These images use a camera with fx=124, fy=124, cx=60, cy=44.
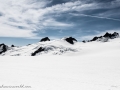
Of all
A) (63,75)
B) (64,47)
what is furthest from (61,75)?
(64,47)

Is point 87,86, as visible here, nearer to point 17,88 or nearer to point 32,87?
point 32,87

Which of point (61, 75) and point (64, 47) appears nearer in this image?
point (61, 75)

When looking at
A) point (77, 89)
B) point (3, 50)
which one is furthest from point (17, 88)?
point (3, 50)

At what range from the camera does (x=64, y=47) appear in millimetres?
108188

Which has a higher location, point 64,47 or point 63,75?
point 64,47

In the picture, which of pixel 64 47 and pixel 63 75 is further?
pixel 64 47

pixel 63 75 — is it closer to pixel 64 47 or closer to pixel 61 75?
pixel 61 75

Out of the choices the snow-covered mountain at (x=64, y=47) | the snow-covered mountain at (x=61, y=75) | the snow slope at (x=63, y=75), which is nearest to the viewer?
the snow-covered mountain at (x=61, y=75)

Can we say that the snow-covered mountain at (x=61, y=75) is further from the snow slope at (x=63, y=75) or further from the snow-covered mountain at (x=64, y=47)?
the snow-covered mountain at (x=64, y=47)

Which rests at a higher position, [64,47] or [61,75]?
[64,47]

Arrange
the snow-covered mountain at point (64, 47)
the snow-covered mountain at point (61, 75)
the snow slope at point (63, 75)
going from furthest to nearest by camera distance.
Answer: the snow-covered mountain at point (64, 47) → the snow slope at point (63, 75) → the snow-covered mountain at point (61, 75)

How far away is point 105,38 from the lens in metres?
149

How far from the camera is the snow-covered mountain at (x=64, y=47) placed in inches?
3858

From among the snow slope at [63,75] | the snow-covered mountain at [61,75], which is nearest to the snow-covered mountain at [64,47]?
the snow-covered mountain at [61,75]
